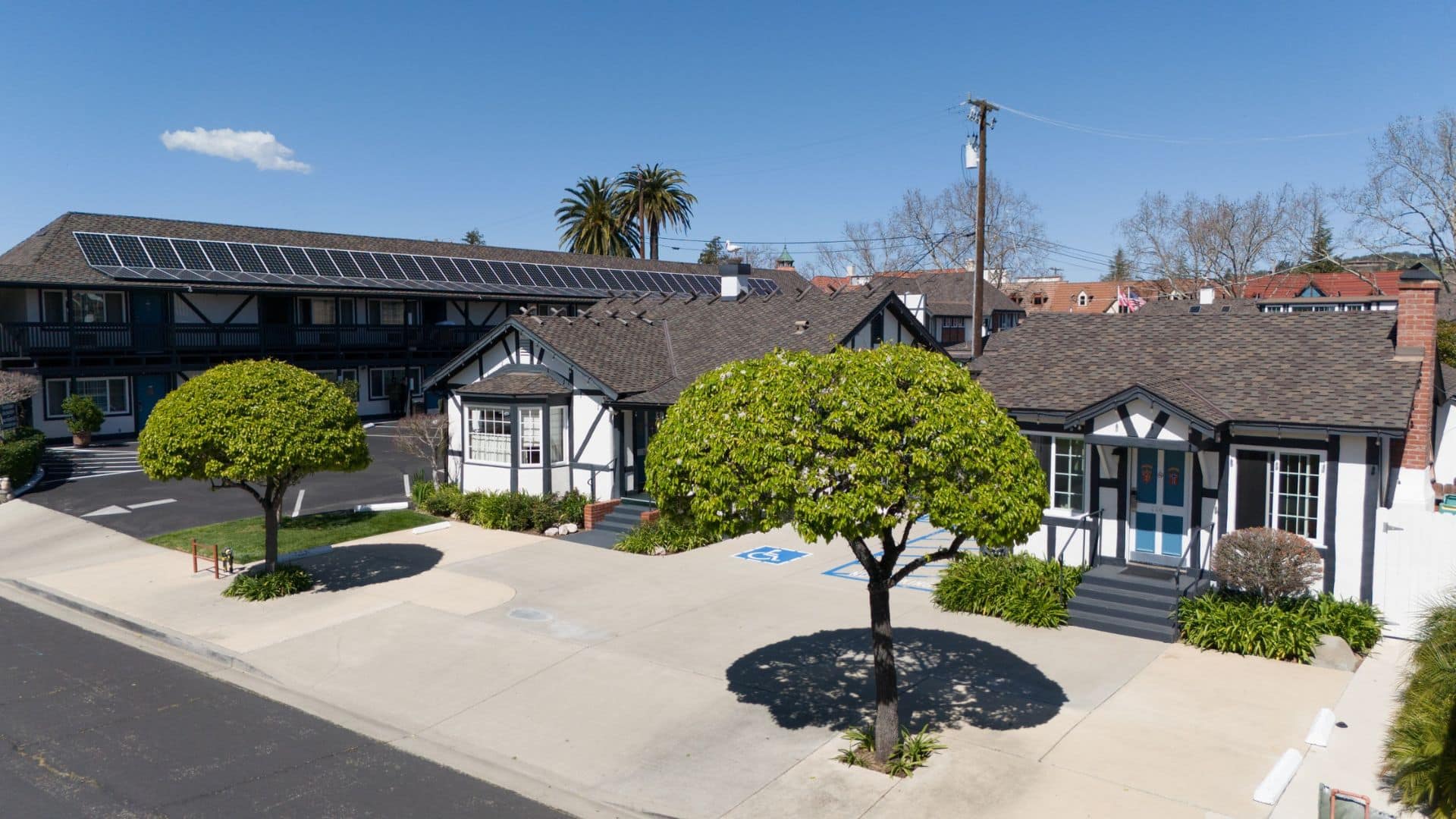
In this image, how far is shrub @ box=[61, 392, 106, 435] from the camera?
109ft

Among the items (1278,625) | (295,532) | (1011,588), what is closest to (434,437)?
(295,532)

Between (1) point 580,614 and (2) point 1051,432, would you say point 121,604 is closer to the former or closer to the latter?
(1) point 580,614

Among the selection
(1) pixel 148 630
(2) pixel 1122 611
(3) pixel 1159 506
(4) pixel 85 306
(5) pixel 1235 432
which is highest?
(4) pixel 85 306

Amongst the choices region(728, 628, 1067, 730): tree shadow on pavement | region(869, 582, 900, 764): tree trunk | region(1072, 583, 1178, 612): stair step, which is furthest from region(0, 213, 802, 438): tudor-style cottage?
region(869, 582, 900, 764): tree trunk

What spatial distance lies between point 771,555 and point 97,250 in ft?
98.8

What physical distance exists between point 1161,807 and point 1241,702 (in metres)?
3.30

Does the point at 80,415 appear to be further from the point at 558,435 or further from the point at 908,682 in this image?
the point at 908,682

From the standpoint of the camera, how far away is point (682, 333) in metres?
27.6

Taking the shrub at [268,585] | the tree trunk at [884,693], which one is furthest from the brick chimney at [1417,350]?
the shrub at [268,585]

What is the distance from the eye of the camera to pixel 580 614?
15.8 metres

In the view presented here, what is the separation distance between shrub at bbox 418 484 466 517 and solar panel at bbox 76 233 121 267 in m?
20.2

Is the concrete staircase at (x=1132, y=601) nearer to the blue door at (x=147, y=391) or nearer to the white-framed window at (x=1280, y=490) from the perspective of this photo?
the white-framed window at (x=1280, y=490)

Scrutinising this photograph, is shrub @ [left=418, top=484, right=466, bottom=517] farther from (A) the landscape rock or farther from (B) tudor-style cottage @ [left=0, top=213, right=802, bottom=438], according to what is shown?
(A) the landscape rock

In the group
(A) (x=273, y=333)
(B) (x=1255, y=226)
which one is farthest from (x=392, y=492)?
(B) (x=1255, y=226)
